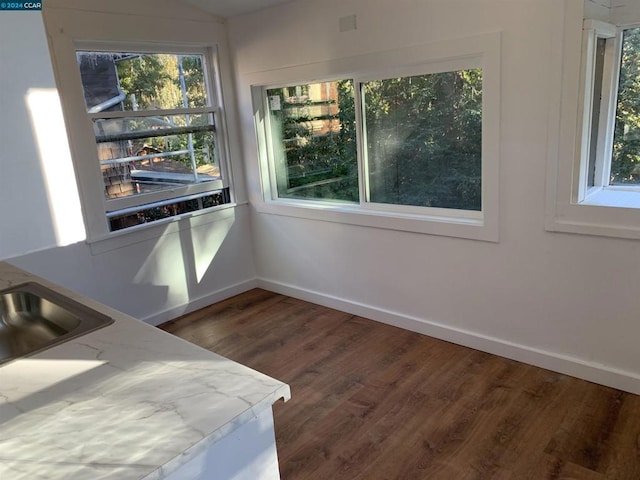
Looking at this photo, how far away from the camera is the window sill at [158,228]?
3.40 metres

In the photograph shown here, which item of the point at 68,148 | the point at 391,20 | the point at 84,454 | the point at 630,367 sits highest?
the point at 391,20

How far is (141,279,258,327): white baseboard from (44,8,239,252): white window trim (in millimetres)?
621

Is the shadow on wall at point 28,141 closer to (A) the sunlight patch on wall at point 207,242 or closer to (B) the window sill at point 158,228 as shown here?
(B) the window sill at point 158,228

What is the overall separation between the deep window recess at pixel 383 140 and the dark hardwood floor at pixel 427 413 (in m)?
0.99

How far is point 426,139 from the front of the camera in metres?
3.11

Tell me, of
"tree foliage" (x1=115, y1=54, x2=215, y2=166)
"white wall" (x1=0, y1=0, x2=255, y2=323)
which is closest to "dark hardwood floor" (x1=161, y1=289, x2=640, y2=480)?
"white wall" (x1=0, y1=0, x2=255, y2=323)

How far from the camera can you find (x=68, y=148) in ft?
10.1

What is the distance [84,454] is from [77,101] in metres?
2.76

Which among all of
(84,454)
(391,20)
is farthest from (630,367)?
(84,454)

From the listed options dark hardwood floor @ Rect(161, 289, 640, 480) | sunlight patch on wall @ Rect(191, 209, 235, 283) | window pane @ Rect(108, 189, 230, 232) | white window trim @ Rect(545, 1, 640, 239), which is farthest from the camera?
sunlight patch on wall @ Rect(191, 209, 235, 283)

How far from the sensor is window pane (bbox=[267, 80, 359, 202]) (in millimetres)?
3527

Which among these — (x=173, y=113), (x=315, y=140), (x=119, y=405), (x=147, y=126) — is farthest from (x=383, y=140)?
(x=119, y=405)

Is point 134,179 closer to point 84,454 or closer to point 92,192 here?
point 92,192

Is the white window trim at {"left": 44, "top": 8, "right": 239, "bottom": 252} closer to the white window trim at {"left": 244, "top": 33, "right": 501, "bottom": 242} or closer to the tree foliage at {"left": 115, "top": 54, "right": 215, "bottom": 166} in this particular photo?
the tree foliage at {"left": 115, "top": 54, "right": 215, "bottom": 166}
